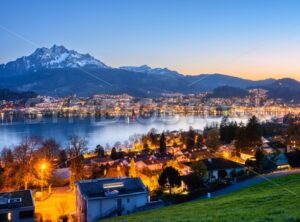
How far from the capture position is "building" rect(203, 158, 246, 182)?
14438mm

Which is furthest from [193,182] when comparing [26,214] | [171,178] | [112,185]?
[26,214]

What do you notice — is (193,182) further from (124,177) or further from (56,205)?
(56,205)

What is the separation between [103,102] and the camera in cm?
9738

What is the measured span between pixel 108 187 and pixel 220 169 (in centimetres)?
651

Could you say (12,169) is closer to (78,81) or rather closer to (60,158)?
(60,158)

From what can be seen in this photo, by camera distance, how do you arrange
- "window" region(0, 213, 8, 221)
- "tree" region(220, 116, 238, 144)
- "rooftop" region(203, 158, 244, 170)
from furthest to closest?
1. "tree" region(220, 116, 238, 144)
2. "rooftop" region(203, 158, 244, 170)
3. "window" region(0, 213, 8, 221)

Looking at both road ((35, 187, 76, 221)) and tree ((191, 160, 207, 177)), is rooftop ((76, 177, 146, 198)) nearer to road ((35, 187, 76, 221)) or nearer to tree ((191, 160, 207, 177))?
road ((35, 187, 76, 221))

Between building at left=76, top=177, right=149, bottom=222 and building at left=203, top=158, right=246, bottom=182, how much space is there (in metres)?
5.30

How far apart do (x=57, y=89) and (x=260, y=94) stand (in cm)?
6845

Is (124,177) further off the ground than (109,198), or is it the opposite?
(124,177)

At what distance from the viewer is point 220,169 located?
14672 millimetres

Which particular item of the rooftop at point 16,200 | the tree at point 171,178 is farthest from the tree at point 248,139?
the rooftop at point 16,200

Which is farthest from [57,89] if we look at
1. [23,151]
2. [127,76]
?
[23,151]

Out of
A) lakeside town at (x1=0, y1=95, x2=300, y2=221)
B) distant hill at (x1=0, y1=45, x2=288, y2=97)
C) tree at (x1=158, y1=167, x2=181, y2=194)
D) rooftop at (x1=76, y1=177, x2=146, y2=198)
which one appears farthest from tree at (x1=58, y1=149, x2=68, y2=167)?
distant hill at (x1=0, y1=45, x2=288, y2=97)
